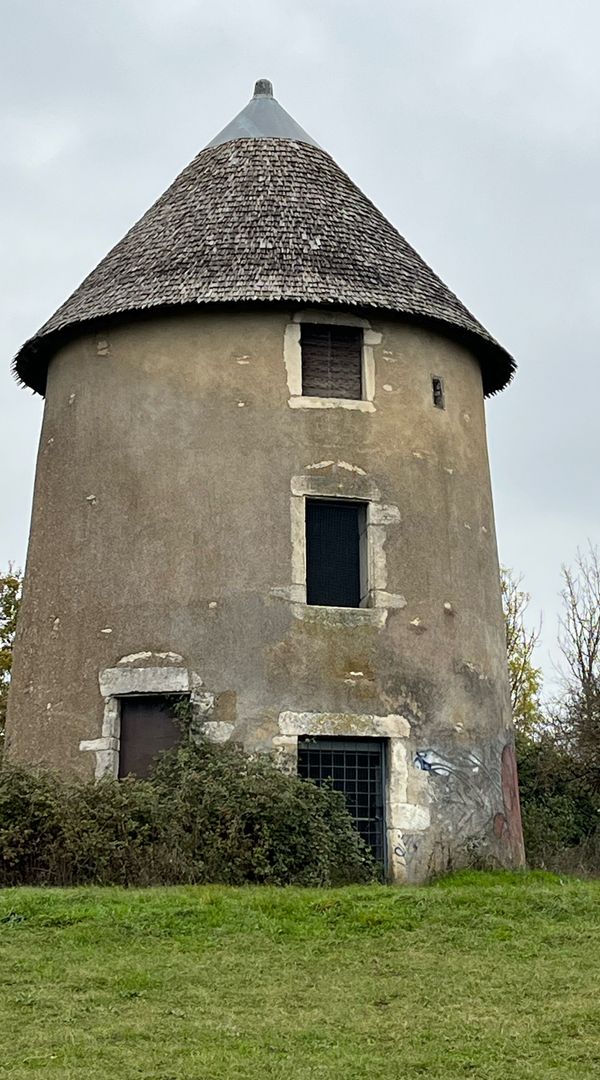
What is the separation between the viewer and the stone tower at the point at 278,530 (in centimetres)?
1730

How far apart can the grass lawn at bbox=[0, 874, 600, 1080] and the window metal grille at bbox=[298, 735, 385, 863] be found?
10.9ft

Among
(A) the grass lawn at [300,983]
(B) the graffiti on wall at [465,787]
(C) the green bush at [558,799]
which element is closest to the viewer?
(A) the grass lawn at [300,983]

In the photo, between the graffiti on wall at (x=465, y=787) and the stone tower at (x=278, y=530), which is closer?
the stone tower at (x=278, y=530)

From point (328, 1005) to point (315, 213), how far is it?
42.3 feet

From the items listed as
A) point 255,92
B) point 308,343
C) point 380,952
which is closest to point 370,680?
point 308,343

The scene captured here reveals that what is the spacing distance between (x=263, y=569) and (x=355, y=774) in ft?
9.21

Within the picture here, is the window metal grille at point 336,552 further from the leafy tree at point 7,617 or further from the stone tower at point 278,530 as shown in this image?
the leafy tree at point 7,617

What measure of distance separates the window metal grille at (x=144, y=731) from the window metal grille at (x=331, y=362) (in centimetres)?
459

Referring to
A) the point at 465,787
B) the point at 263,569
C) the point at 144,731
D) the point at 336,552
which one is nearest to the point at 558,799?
the point at 465,787

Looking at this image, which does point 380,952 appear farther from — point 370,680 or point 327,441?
point 327,441

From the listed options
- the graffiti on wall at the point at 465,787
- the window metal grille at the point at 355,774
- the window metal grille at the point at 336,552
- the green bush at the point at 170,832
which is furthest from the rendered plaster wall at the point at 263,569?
the green bush at the point at 170,832

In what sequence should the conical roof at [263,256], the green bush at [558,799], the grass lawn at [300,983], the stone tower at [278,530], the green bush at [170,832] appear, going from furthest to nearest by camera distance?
the green bush at [558,799] < the conical roof at [263,256] < the stone tower at [278,530] < the green bush at [170,832] < the grass lawn at [300,983]

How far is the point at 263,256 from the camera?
1877cm

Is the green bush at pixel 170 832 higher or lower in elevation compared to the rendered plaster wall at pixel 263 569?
lower
